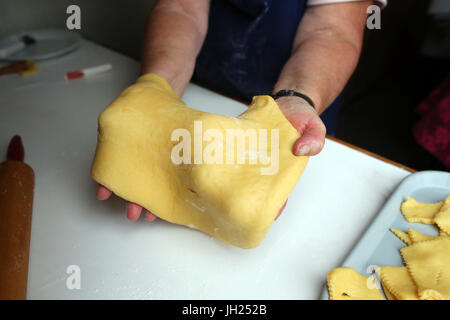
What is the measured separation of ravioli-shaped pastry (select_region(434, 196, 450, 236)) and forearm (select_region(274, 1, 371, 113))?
0.32 metres

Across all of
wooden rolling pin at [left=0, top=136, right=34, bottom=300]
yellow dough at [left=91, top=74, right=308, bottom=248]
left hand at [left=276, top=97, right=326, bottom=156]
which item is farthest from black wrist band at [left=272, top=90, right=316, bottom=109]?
wooden rolling pin at [left=0, top=136, right=34, bottom=300]

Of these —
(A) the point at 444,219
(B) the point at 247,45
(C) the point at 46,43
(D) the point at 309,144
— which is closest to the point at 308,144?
(D) the point at 309,144

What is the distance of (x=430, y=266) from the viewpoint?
65 cm

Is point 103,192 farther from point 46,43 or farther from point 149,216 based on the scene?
point 46,43

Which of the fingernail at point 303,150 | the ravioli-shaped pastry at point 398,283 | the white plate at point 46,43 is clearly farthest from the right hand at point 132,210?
the white plate at point 46,43

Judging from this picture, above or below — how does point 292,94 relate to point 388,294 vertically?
above

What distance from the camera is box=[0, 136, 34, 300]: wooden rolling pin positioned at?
0.67m

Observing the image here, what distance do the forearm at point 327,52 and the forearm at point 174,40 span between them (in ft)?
0.86

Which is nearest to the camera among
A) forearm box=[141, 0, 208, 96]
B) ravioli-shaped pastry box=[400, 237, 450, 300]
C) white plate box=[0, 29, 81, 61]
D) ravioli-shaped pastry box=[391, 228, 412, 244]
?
ravioli-shaped pastry box=[400, 237, 450, 300]

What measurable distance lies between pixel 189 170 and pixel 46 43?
1107mm

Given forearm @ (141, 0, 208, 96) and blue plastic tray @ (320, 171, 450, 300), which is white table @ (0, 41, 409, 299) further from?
forearm @ (141, 0, 208, 96)

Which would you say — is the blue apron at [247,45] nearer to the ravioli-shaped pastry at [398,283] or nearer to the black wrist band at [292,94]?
the black wrist band at [292,94]

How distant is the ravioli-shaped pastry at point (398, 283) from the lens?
62cm
